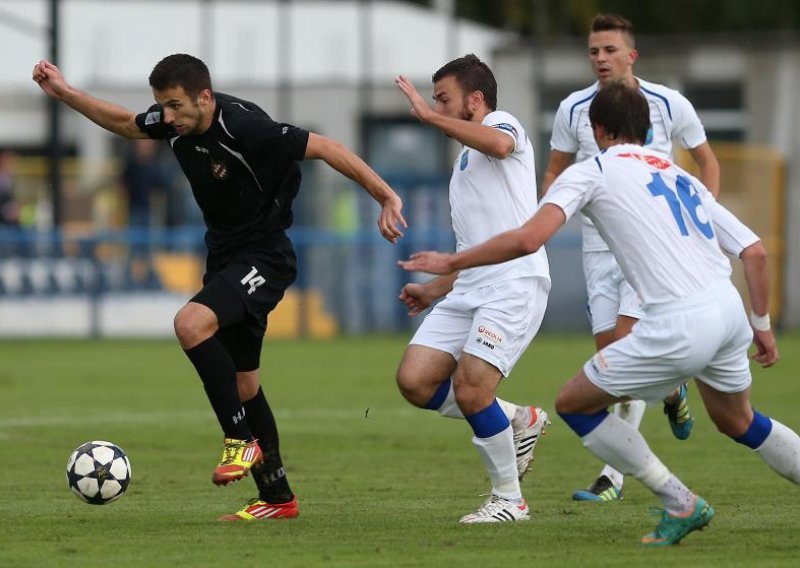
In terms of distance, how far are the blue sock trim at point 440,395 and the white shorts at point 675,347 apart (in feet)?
4.47

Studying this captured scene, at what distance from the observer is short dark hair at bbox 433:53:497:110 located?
313 inches

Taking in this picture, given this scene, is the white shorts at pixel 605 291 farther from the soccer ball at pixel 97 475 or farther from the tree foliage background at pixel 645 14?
the tree foliage background at pixel 645 14

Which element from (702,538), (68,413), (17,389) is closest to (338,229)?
(17,389)

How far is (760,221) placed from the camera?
83.0ft

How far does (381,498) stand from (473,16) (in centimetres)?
3498

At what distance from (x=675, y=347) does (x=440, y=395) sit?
1729 mm

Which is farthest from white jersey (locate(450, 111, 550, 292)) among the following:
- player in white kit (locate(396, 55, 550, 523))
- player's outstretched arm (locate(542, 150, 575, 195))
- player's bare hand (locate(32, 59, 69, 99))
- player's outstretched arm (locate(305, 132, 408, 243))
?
player's bare hand (locate(32, 59, 69, 99))

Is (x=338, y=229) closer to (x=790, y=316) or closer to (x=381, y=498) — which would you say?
(x=790, y=316)

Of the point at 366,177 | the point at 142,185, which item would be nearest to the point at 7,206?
the point at 142,185

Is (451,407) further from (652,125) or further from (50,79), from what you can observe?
(50,79)

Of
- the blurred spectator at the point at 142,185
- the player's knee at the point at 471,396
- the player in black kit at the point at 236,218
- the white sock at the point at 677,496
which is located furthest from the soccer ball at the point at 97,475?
the blurred spectator at the point at 142,185

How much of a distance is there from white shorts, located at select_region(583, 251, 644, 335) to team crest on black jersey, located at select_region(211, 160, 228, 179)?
7.89 feet

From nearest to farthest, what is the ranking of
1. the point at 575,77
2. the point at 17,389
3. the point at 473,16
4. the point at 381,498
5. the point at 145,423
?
the point at 381,498 < the point at 145,423 < the point at 17,389 < the point at 575,77 < the point at 473,16

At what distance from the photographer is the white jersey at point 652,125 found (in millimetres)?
9266
